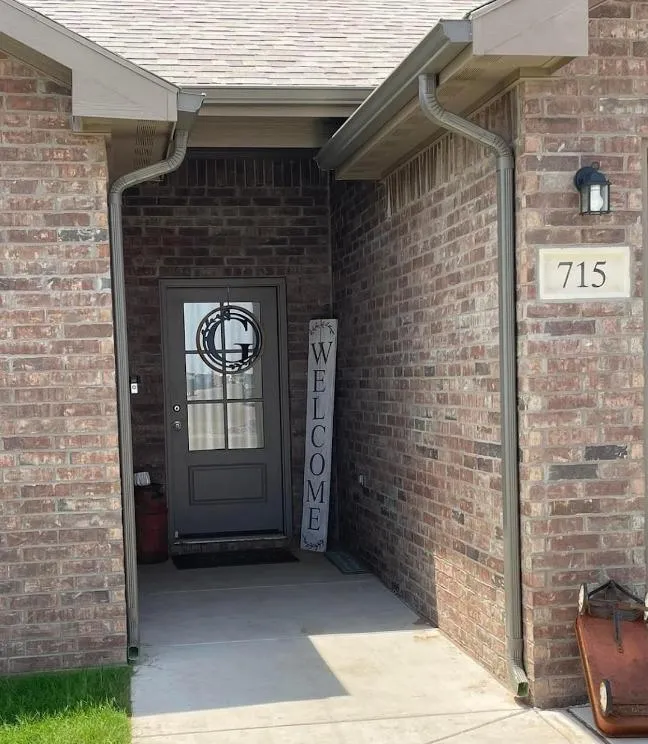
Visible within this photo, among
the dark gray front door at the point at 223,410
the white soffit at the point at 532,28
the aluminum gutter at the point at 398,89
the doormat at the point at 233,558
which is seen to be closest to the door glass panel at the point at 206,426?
the dark gray front door at the point at 223,410

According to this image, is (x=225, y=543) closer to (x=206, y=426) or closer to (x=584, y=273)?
(x=206, y=426)

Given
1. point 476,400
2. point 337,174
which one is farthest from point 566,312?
point 337,174

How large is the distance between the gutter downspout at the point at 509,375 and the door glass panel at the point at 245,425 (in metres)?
4.28

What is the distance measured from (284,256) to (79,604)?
425 centimetres

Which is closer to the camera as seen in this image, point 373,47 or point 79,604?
point 79,604

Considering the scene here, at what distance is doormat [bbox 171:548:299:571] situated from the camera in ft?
25.2

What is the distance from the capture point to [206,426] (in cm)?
841

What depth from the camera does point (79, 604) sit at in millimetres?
4934

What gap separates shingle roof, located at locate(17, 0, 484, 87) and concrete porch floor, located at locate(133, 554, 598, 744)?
3.34m

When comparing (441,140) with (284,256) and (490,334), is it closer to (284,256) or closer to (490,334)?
(490,334)

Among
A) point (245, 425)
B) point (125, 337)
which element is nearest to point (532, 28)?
point (125, 337)

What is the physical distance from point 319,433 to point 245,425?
748 millimetres

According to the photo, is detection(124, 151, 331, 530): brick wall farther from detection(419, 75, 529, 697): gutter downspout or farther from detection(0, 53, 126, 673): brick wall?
detection(419, 75, 529, 697): gutter downspout

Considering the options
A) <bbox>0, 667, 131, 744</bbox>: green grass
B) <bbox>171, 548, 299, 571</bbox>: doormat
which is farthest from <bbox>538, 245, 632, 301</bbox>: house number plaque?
<bbox>171, 548, 299, 571</bbox>: doormat
